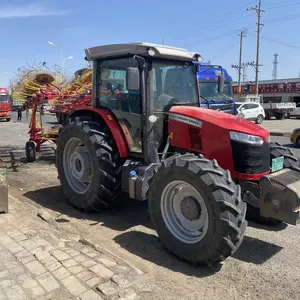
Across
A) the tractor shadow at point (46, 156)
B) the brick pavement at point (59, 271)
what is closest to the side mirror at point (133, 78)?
the brick pavement at point (59, 271)

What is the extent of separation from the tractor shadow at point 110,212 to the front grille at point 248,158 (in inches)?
63.1

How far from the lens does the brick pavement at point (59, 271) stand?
10.7ft

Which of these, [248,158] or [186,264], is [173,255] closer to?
[186,264]

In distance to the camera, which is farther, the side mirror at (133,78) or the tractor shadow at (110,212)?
the tractor shadow at (110,212)

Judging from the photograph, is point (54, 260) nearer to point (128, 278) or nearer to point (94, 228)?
point (128, 278)

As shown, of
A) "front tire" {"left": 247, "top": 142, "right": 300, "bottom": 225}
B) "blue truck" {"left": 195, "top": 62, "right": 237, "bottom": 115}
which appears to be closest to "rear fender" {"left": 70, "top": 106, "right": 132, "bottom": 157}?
"front tire" {"left": 247, "top": 142, "right": 300, "bottom": 225}

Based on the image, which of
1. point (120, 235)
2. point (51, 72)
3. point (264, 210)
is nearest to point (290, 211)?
point (264, 210)

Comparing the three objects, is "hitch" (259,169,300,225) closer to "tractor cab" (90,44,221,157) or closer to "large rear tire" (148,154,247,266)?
"large rear tire" (148,154,247,266)

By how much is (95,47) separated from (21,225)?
2.81 meters

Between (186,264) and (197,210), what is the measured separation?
1.95ft

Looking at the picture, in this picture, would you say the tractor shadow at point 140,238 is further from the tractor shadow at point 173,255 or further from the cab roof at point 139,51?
the cab roof at point 139,51

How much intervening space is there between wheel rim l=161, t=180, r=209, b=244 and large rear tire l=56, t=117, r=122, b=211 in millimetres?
1283

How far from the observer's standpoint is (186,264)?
3.99 meters

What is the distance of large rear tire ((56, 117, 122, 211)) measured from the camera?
525 cm
